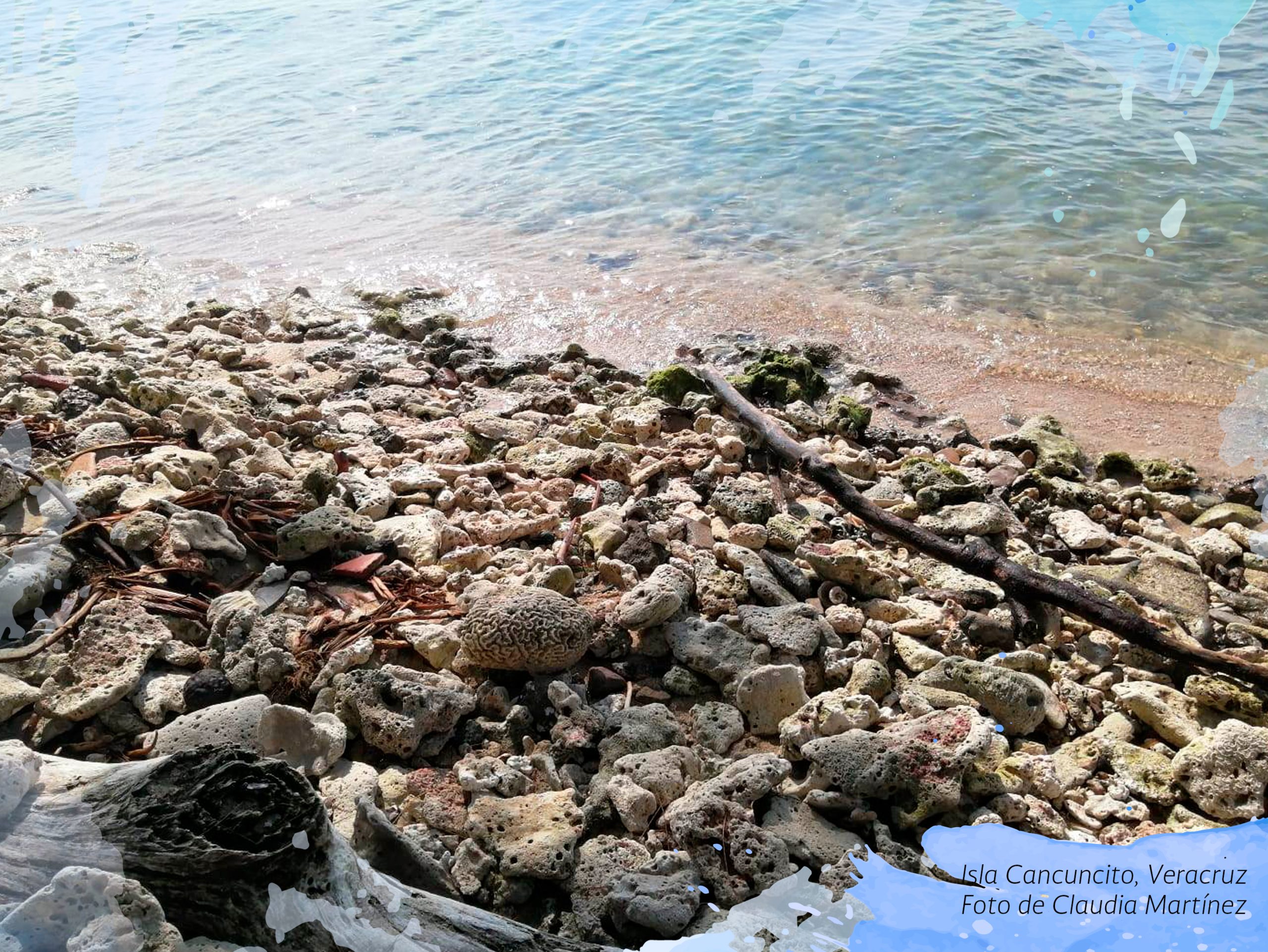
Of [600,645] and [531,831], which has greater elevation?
[531,831]

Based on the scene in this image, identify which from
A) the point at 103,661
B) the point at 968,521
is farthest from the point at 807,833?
the point at 103,661

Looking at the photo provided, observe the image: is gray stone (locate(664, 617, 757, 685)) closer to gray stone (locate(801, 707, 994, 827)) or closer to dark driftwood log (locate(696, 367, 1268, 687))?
gray stone (locate(801, 707, 994, 827))

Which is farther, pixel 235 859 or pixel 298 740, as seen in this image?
pixel 298 740

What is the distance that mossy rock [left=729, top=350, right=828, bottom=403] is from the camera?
5.63 m

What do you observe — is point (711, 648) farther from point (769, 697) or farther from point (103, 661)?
point (103, 661)

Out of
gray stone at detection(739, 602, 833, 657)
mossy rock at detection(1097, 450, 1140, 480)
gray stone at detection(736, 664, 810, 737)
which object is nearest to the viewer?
gray stone at detection(736, 664, 810, 737)

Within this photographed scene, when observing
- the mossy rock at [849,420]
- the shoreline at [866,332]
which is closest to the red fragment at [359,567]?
the mossy rock at [849,420]

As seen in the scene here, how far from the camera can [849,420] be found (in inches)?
204

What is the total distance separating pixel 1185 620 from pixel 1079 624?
424 millimetres

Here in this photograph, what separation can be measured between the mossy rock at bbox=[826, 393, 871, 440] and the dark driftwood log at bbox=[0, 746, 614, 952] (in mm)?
3661

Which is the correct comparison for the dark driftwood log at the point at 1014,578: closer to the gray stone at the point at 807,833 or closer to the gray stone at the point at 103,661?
the gray stone at the point at 807,833

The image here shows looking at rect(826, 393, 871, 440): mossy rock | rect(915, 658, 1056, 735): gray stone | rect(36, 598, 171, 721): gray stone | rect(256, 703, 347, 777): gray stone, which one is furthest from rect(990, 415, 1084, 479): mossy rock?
rect(36, 598, 171, 721): gray stone

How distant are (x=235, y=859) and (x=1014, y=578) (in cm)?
282

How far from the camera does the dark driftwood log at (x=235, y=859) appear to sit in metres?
1.73
